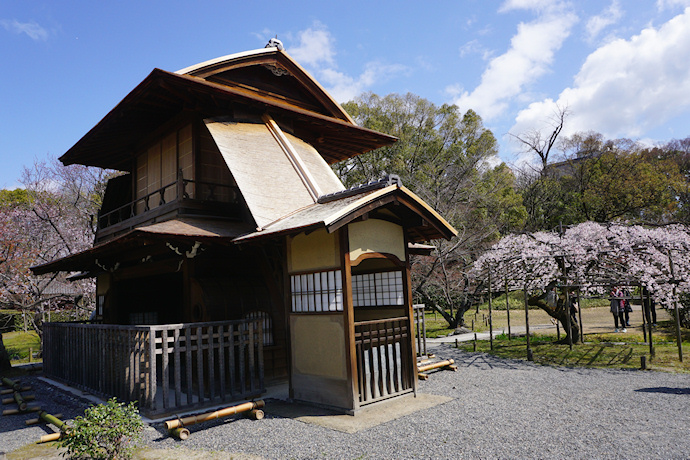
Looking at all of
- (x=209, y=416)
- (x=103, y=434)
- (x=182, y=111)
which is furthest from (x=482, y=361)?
(x=182, y=111)

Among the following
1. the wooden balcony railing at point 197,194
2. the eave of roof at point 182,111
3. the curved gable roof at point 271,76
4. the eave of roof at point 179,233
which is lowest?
the eave of roof at point 179,233

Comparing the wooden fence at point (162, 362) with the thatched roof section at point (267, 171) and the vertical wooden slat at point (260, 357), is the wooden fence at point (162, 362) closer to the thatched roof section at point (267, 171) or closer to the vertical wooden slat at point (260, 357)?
the vertical wooden slat at point (260, 357)

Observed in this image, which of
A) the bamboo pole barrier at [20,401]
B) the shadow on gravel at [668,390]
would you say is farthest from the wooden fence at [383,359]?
the bamboo pole barrier at [20,401]

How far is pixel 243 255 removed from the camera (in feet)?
34.3

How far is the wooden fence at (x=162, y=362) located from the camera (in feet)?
25.0

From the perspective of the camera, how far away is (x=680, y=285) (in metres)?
11.3

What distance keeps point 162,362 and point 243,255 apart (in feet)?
11.0

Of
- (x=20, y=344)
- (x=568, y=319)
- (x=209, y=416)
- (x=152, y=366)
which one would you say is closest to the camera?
(x=209, y=416)

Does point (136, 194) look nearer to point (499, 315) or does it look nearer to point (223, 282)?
point (223, 282)

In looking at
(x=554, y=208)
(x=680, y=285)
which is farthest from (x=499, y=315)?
(x=680, y=285)

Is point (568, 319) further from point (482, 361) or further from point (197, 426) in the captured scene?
point (197, 426)

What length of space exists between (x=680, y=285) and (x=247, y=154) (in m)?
11.6

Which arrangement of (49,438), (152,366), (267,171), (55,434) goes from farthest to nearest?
1. (267,171)
2. (152,366)
3. (55,434)
4. (49,438)

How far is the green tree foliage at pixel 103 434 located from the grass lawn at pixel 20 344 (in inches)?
668
